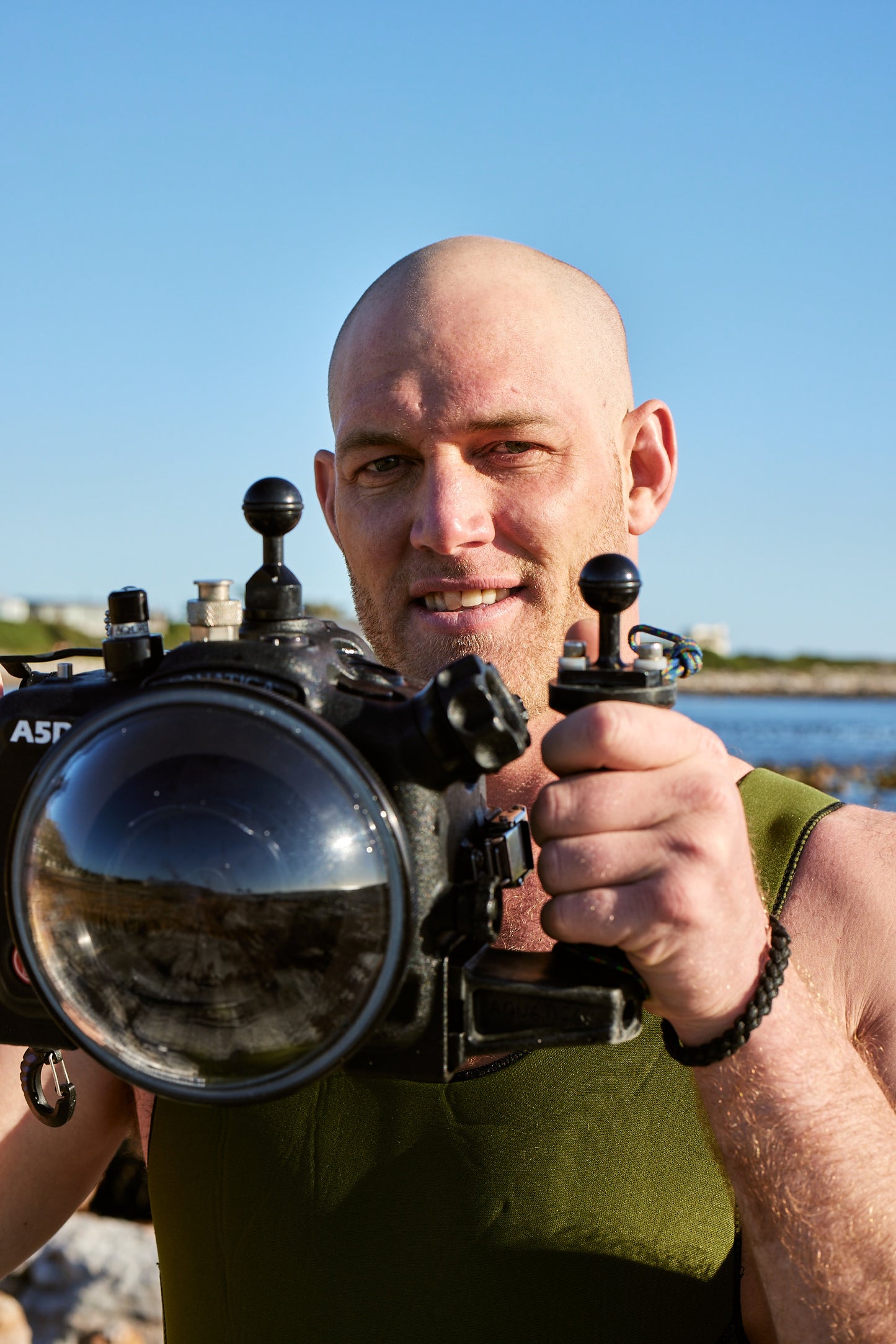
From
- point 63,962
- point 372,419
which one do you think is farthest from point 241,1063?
point 372,419

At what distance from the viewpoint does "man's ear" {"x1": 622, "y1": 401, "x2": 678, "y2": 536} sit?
288 cm

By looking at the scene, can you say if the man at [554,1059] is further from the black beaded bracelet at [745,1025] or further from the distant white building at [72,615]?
the distant white building at [72,615]

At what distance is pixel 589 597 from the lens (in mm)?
1419

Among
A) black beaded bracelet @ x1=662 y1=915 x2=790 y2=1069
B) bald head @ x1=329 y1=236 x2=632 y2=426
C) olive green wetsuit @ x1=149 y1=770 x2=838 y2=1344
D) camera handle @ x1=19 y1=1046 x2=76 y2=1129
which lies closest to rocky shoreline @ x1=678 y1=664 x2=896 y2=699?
bald head @ x1=329 y1=236 x2=632 y2=426

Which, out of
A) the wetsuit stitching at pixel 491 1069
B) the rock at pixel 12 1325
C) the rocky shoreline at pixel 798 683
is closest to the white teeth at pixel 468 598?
the wetsuit stitching at pixel 491 1069

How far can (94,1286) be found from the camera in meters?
4.20

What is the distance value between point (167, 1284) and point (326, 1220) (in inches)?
17.2

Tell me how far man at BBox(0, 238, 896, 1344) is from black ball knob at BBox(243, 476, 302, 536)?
1.42 feet

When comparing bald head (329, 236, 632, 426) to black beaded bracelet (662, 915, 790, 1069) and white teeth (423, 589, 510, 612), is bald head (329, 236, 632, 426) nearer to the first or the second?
white teeth (423, 589, 510, 612)

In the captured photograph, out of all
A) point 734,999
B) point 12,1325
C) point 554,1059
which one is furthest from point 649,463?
point 12,1325

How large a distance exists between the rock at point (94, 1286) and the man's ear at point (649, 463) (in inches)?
116

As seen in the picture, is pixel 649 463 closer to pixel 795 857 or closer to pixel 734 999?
pixel 795 857

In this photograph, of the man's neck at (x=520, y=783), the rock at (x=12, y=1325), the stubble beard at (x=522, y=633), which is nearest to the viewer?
the stubble beard at (x=522, y=633)

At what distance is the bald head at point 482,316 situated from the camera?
253 centimetres
